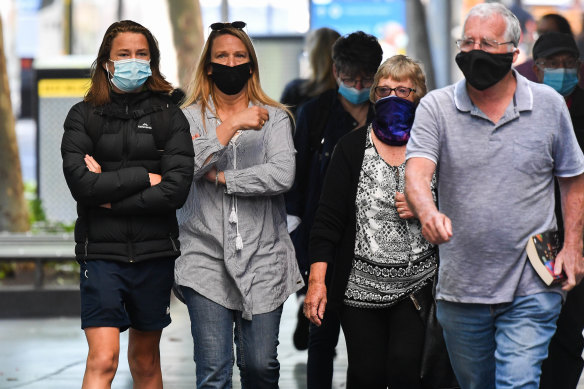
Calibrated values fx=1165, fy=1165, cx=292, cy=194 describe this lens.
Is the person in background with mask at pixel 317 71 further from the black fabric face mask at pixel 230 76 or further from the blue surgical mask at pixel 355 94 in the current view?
the black fabric face mask at pixel 230 76

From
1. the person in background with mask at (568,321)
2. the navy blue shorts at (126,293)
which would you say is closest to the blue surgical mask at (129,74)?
the navy blue shorts at (126,293)

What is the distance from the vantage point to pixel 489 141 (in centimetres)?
439

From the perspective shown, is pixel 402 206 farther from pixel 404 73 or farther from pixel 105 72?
pixel 105 72

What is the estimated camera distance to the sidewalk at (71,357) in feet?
25.3

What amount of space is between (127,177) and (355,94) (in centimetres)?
174

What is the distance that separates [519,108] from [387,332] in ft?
4.36

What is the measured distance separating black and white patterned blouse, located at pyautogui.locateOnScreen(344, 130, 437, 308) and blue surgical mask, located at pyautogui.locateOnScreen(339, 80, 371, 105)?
3.92 ft

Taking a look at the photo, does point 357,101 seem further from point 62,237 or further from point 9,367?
point 62,237

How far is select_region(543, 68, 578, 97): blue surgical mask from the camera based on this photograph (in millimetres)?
6086

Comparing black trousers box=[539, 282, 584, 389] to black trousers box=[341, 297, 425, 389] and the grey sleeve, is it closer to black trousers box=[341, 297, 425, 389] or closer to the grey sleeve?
black trousers box=[341, 297, 425, 389]

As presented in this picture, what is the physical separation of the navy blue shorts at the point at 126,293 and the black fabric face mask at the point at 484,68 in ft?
5.49

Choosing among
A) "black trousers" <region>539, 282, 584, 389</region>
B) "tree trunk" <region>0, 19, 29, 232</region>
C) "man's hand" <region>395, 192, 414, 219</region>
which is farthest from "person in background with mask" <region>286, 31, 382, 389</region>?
"tree trunk" <region>0, 19, 29, 232</region>

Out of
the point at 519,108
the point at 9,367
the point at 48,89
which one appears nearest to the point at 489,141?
the point at 519,108

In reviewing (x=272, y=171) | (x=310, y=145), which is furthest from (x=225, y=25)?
(x=310, y=145)
